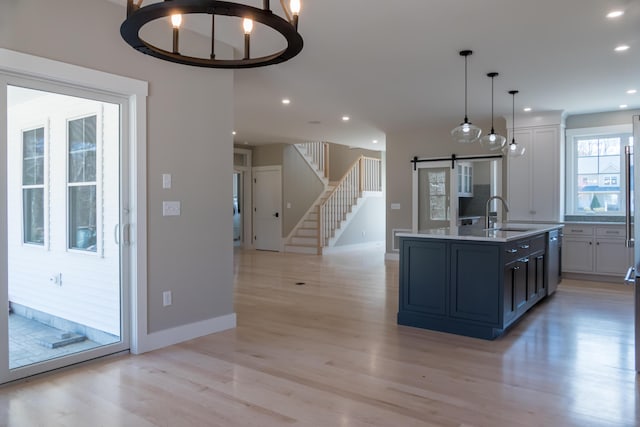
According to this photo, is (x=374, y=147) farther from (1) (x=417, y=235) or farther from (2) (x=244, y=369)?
(2) (x=244, y=369)

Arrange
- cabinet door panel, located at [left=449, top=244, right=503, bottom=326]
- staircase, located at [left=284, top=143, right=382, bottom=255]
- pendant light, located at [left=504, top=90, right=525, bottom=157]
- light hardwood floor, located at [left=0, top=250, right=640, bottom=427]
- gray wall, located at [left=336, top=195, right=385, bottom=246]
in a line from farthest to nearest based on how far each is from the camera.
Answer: gray wall, located at [left=336, top=195, right=385, bottom=246]
staircase, located at [left=284, top=143, right=382, bottom=255]
pendant light, located at [left=504, top=90, right=525, bottom=157]
cabinet door panel, located at [left=449, top=244, right=503, bottom=326]
light hardwood floor, located at [left=0, top=250, right=640, bottom=427]

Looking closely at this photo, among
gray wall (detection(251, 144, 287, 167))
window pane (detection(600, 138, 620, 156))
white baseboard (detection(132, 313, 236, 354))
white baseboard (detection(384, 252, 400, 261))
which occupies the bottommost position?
white baseboard (detection(132, 313, 236, 354))

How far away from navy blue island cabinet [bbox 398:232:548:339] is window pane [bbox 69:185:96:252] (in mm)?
2706

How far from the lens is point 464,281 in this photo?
4070 mm

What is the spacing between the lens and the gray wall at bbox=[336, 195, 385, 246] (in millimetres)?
11719

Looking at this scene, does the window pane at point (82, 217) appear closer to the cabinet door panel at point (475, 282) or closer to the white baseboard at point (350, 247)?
the cabinet door panel at point (475, 282)

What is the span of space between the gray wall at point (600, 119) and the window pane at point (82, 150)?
7.21 meters

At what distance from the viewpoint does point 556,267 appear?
6.18 m

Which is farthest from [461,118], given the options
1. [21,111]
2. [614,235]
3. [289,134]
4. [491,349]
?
[21,111]

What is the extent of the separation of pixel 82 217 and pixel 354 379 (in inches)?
93.0

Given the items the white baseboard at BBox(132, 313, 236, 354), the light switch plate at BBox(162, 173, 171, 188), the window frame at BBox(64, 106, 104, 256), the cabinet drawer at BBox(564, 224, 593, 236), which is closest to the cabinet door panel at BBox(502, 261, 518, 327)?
the white baseboard at BBox(132, 313, 236, 354)

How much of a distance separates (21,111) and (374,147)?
995cm

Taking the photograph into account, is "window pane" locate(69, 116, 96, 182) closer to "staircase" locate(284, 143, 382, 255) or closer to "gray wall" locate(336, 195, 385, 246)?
"staircase" locate(284, 143, 382, 255)

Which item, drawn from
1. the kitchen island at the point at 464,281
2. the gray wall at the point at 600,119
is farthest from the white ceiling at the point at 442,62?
the kitchen island at the point at 464,281
